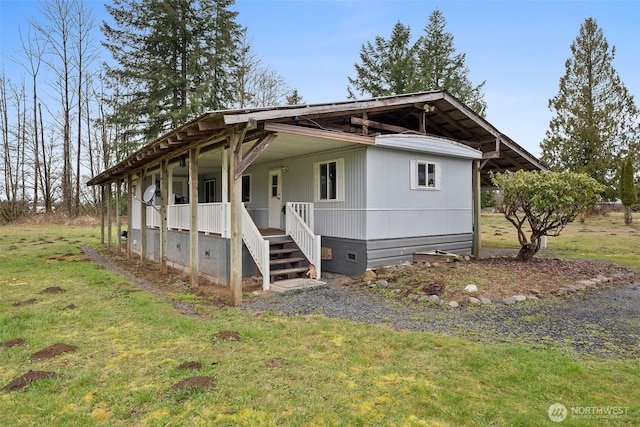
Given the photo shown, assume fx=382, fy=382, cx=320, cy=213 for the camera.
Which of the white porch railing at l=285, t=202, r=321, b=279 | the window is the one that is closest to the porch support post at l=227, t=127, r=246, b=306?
the white porch railing at l=285, t=202, r=321, b=279

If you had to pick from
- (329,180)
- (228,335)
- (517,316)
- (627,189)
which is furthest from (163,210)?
(627,189)

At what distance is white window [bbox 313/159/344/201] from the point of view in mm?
9109

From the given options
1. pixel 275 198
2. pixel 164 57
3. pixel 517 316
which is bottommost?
pixel 517 316

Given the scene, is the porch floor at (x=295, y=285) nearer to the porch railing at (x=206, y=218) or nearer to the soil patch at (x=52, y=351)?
the porch railing at (x=206, y=218)

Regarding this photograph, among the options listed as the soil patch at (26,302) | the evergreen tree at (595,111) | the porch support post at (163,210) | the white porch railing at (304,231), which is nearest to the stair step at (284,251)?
the white porch railing at (304,231)

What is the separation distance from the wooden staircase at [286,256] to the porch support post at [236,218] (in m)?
1.86

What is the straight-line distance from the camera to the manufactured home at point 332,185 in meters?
7.41

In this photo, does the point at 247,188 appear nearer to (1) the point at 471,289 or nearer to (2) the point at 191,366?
(1) the point at 471,289

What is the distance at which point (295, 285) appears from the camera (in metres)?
7.57

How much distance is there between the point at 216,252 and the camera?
27.6 feet

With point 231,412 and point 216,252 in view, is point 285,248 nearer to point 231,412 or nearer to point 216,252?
point 216,252

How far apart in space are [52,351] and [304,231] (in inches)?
207

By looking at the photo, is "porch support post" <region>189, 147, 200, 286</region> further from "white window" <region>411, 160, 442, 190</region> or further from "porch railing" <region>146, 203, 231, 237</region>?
"white window" <region>411, 160, 442, 190</region>

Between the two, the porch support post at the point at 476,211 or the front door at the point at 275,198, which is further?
the porch support post at the point at 476,211
